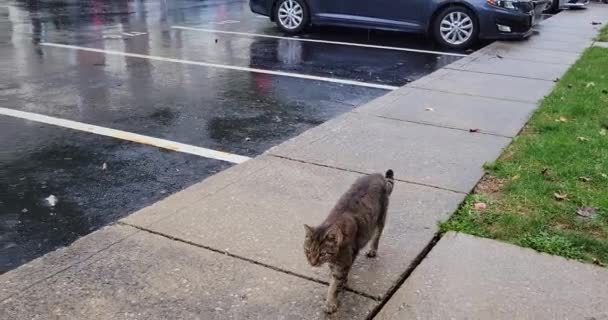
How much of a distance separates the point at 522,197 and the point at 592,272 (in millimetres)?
1040

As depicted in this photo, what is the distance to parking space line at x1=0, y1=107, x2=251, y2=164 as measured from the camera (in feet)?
19.0

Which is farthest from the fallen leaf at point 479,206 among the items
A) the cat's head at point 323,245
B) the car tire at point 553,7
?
the car tire at point 553,7

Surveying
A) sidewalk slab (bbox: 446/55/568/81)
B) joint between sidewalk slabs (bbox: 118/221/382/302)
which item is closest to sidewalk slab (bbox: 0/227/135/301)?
joint between sidewalk slabs (bbox: 118/221/382/302)

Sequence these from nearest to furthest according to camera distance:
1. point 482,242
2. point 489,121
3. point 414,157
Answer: point 482,242 < point 414,157 < point 489,121

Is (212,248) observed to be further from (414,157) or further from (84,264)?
(414,157)

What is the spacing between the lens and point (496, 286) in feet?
11.6

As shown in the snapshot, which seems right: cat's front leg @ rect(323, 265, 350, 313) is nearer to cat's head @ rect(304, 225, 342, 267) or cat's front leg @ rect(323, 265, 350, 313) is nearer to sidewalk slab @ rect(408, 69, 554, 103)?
cat's head @ rect(304, 225, 342, 267)

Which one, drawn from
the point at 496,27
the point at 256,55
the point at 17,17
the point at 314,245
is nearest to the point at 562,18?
the point at 496,27

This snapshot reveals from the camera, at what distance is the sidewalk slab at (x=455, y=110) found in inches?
265

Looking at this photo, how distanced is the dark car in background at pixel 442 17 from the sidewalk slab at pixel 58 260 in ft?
30.8

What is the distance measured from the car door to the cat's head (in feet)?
32.6

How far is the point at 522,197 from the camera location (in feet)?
15.2

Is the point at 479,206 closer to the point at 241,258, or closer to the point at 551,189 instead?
the point at 551,189

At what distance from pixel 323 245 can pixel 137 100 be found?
524 cm
